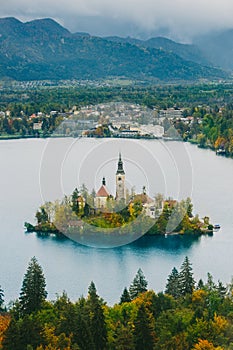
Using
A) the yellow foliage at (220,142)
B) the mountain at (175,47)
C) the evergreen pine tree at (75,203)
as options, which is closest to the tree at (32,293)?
the evergreen pine tree at (75,203)

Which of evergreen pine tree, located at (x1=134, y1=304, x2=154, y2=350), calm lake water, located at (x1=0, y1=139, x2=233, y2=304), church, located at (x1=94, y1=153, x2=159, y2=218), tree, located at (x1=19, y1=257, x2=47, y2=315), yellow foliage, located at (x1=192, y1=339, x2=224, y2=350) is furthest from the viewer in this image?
church, located at (x1=94, y1=153, x2=159, y2=218)

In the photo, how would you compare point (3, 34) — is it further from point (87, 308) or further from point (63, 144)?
point (87, 308)

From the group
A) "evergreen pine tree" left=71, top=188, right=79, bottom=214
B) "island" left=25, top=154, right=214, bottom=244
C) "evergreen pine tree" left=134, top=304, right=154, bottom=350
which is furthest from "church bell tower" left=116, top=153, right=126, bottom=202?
"evergreen pine tree" left=134, top=304, right=154, bottom=350

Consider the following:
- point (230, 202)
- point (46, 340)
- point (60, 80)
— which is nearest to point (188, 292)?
point (46, 340)

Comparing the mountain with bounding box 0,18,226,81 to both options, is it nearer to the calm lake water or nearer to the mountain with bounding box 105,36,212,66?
the mountain with bounding box 105,36,212,66

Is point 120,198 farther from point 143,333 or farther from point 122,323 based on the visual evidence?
point 143,333

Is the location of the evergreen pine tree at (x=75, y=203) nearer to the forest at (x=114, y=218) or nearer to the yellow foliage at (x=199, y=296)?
the forest at (x=114, y=218)
